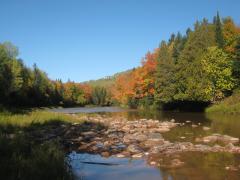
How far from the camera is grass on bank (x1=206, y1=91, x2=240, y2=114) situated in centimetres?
3650

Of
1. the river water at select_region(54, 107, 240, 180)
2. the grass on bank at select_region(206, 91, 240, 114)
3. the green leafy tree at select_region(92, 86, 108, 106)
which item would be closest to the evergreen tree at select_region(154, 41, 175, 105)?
the grass on bank at select_region(206, 91, 240, 114)

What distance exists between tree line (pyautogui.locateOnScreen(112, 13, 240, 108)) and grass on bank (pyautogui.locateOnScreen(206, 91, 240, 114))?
5.92 feet

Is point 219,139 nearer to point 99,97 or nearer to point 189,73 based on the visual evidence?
point 189,73

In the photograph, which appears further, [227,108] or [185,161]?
[227,108]

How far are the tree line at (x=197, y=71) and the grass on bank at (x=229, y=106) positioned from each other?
71.1 inches

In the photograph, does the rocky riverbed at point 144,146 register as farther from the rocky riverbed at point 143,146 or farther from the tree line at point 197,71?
the tree line at point 197,71

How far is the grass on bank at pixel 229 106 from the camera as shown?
1437 inches

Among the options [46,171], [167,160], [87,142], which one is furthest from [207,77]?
[46,171]

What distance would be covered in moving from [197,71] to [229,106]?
23.4 feet

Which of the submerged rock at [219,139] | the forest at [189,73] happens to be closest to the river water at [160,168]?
the submerged rock at [219,139]

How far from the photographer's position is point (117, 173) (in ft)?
33.4

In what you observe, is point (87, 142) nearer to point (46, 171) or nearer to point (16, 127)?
point (16, 127)

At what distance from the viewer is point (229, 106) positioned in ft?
124

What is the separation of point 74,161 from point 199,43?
1513 inches
